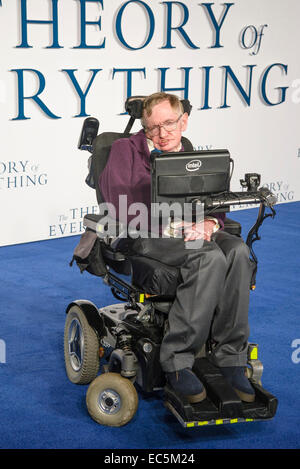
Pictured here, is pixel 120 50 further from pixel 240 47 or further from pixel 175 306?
pixel 175 306

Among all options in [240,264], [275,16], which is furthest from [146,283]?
[275,16]

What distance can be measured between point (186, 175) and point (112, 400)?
879 millimetres

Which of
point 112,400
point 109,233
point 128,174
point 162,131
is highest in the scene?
point 162,131

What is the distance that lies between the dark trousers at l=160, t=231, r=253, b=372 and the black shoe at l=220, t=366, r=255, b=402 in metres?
0.03

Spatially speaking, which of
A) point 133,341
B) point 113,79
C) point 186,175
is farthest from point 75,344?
point 113,79

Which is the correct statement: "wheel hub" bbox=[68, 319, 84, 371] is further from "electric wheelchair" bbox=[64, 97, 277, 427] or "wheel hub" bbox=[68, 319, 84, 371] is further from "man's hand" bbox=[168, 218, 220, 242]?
"man's hand" bbox=[168, 218, 220, 242]

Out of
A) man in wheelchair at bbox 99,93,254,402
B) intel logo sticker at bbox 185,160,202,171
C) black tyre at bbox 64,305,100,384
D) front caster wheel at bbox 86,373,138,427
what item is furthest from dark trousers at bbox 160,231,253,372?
black tyre at bbox 64,305,100,384

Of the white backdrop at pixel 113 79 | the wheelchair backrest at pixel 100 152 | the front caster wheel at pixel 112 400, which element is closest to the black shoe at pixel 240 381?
the front caster wheel at pixel 112 400

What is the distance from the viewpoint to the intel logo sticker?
2592 mm

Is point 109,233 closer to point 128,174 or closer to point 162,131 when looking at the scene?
point 128,174

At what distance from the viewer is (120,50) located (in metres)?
5.40

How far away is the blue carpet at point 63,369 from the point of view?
8.69 ft

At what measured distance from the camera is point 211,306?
8.53 feet

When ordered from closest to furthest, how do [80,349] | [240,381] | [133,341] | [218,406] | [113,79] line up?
[218,406]
[240,381]
[133,341]
[80,349]
[113,79]
